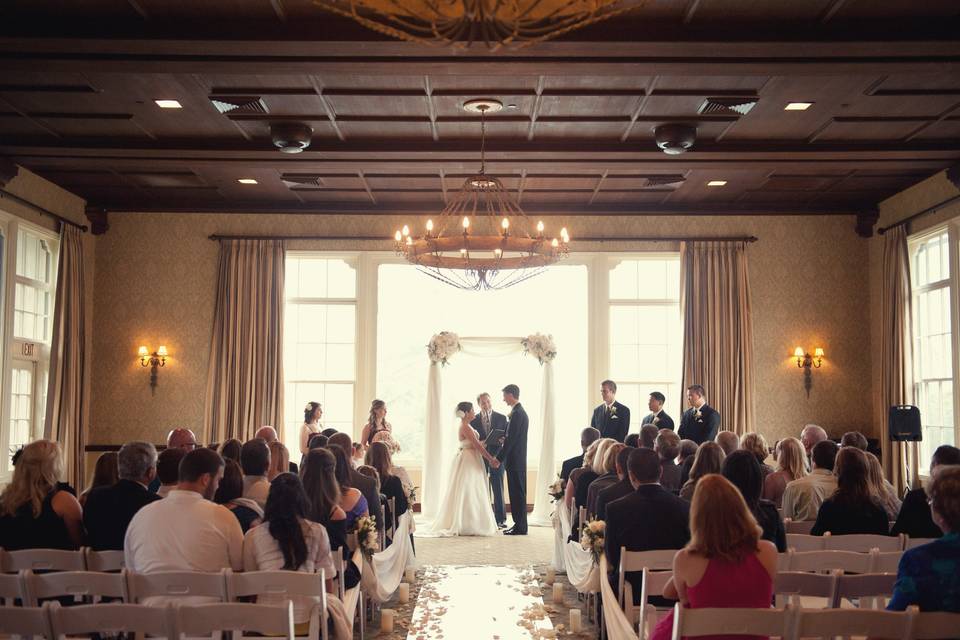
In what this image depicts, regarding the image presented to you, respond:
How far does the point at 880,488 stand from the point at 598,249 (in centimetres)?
717

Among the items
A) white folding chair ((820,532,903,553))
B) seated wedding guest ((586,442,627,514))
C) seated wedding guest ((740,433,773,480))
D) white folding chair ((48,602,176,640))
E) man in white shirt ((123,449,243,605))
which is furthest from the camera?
seated wedding guest ((740,433,773,480))

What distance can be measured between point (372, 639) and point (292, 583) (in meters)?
2.49

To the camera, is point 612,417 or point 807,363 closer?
point 612,417

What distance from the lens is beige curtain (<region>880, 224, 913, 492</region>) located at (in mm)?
10875

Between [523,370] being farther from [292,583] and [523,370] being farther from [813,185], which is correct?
[292,583]

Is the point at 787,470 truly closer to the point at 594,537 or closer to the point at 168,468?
the point at 594,537

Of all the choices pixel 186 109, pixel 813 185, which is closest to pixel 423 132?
pixel 186 109

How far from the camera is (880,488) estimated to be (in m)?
5.67

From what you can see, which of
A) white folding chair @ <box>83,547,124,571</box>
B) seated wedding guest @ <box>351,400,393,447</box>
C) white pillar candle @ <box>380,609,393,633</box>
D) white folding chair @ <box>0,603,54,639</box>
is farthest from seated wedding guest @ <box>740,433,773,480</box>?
white folding chair @ <box>0,603,54,639</box>

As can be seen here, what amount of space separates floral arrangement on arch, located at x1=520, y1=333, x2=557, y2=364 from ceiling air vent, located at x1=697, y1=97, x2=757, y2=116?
4334mm

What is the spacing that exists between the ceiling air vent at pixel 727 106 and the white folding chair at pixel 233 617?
6.29 metres

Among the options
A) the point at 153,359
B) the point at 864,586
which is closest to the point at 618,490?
the point at 864,586

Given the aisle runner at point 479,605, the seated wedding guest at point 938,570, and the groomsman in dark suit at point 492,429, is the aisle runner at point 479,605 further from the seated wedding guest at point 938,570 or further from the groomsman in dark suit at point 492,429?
the seated wedding guest at point 938,570

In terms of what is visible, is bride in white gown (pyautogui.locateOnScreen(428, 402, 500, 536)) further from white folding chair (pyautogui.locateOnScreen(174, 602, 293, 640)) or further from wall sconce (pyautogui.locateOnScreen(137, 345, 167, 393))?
white folding chair (pyautogui.locateOnScreen(174, 602, 293, 640))
